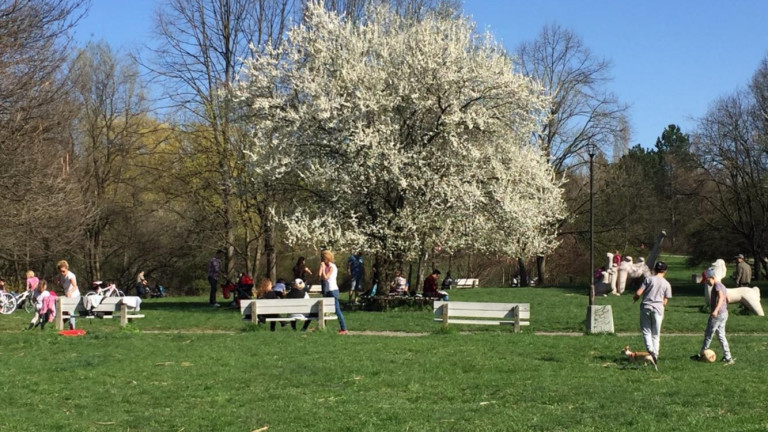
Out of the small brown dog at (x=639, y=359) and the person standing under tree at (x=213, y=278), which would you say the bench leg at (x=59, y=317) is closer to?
the person standing under tree at (x=213, y=278)

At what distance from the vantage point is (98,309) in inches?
769

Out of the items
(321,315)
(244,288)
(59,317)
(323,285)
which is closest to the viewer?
(321,315)

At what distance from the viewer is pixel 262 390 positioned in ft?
33.6

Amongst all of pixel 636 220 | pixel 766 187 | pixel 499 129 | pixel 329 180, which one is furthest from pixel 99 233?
pixel 766 187

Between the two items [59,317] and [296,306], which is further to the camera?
[59,317]

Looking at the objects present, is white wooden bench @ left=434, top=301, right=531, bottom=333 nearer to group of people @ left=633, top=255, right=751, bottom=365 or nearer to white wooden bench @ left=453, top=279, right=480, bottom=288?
group of people @ left=633, top=255, right=751, bottom=365

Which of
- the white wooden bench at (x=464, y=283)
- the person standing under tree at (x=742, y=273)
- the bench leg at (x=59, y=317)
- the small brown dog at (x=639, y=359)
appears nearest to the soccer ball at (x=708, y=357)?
the small brown dog at (x=639, y=359)

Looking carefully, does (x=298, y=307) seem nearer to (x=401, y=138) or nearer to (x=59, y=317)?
(x=59, y=317)

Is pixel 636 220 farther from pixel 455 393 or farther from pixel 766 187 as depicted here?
pixel 455 393

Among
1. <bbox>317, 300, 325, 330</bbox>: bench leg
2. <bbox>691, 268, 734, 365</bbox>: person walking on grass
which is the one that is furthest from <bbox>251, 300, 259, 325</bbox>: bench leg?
<bbox>691, 268, 734, 365</bbox>: person walking on grass

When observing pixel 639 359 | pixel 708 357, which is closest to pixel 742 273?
pixel 708 357

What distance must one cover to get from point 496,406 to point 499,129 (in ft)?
62.7

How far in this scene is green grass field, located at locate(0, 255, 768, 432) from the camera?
319 inches

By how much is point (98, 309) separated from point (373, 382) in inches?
441
